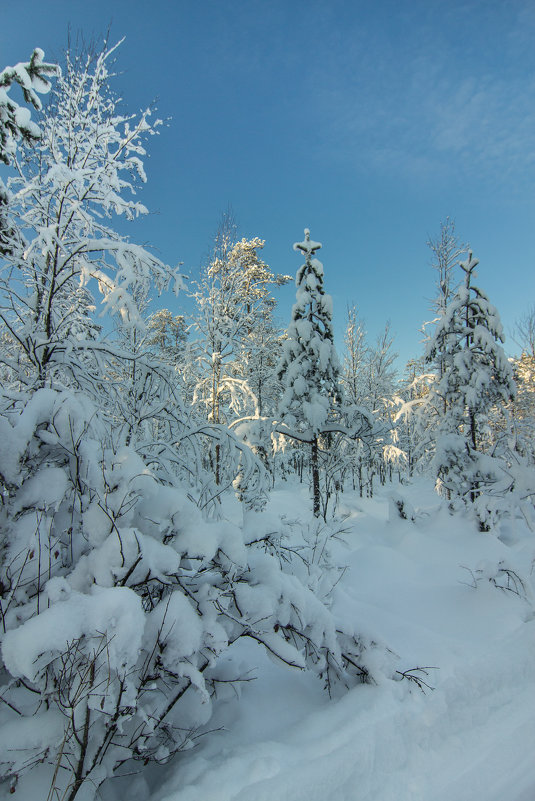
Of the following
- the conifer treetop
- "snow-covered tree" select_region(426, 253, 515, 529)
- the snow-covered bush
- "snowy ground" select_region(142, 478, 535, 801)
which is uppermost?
the conifer treetop

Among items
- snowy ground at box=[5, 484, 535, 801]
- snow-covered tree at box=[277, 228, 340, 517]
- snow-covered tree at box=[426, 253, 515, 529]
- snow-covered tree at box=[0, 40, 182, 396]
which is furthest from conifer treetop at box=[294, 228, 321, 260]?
snowy ground at box=[5, 484, 535, 801]

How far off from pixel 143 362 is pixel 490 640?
5261mm

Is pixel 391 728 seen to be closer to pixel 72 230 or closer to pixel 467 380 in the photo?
pixel 72 230

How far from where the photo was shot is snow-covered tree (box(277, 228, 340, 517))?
35.4 ft

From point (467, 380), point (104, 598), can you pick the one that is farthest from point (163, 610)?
point (467, 380)

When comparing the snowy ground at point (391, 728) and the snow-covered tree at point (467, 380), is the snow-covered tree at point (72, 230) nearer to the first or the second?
the snowy ground at point (391, 728)

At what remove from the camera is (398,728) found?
9.25 feet

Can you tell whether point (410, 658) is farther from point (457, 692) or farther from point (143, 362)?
point (143, 362)

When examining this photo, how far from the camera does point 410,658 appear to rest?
3766 mm

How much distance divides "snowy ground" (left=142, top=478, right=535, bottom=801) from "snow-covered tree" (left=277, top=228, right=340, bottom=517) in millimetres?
6164

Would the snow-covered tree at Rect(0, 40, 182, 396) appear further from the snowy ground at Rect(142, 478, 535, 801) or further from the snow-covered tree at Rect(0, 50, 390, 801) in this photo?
the snowy ground at Rect(142, 478, 535, 801)

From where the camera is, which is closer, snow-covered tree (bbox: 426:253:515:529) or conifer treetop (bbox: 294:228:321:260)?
snow-covered tree (bbox: 426:253:515:529)

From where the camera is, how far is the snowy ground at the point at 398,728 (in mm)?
2254

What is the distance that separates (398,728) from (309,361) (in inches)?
354
